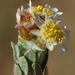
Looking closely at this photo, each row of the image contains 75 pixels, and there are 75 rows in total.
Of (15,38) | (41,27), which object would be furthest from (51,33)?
(15,38)

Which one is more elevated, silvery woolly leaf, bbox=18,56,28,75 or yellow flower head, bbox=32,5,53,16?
yellow flower head, bbox=32,5,53,16

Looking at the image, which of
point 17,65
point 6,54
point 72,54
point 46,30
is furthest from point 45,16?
point 72,54

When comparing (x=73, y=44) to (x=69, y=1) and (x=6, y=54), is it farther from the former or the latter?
(x=6, y=54)

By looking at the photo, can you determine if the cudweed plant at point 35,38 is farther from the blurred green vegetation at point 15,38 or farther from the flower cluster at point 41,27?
the blurred green vegetation at point 15,38

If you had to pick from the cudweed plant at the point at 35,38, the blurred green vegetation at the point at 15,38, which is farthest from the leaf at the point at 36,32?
the blurred green vegetation at the point at 15,38

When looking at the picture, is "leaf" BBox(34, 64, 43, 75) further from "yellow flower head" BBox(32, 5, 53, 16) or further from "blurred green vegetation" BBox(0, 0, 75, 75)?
"blurred green vegetation" BBox(0, 0, 75, 75)

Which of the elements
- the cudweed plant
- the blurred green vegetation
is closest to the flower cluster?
the cudweed plant

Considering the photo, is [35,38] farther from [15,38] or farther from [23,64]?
[15,38]

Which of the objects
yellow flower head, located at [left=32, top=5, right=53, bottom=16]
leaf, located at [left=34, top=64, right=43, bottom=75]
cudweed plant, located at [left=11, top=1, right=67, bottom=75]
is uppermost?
yellow flower head, located at [left=32, top=5, right=53, bottom=16]
